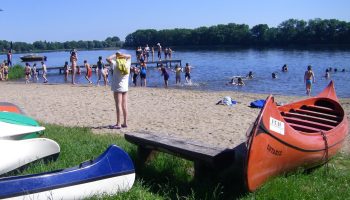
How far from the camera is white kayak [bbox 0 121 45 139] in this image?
5.57m

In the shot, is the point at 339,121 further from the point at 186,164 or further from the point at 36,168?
the point at 36,168

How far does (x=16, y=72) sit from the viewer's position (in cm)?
3753

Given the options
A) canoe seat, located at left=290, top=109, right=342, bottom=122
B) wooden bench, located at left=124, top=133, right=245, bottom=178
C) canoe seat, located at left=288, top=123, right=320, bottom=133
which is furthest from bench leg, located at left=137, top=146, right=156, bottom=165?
canoe seat, located at left=290, top=109, right=342, bottom=122

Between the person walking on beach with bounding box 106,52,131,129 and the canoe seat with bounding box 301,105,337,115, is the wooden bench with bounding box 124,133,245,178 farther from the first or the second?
the person walking on beach with bounding box 106,52,131,129

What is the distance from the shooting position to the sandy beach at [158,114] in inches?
386

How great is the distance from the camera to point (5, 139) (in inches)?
217

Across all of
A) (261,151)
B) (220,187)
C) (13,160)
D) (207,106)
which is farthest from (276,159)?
(207,106)

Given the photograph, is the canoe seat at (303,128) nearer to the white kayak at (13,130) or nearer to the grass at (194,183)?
the grass at (194,183)

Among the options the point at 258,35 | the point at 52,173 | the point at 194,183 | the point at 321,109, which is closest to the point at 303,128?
the point at 321,109

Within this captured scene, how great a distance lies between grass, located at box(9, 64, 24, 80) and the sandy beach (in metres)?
18.9

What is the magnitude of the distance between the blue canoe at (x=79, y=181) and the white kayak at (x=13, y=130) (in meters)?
1.58

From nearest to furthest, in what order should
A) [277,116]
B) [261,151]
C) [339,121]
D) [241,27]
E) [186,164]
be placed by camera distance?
[261,151] < [277,116] < [186,164] < [339,121] < [241,27]

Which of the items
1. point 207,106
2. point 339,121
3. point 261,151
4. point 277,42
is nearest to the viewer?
point 261,151

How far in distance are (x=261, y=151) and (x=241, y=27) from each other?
14063 centimetres
